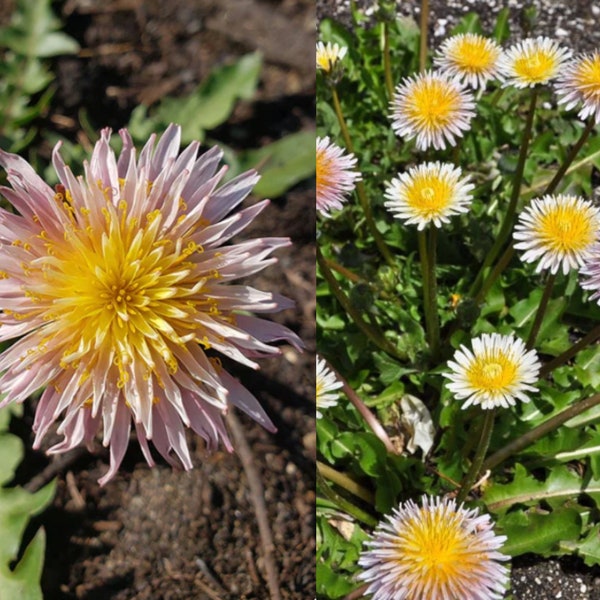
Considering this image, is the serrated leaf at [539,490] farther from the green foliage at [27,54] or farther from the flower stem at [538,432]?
the green foliage at [27,54]

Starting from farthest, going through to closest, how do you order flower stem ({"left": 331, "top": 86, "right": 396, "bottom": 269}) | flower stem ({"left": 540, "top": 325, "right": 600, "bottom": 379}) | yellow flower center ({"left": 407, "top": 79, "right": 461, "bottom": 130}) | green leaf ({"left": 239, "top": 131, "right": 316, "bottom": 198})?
1. green leaf ({"left": 239, "top": 131, "right": 316, "bottom": 198})
2. flower stem ({"left": 331, "top": 86, "right": 396, "bottom": 269})
3. yellow flower center ({"left": 407, "top": 79, "right": 461, "bottom": 130})
4. flower stem ({"left": 540, "top": 325, "right": 600, "bottom": 379})

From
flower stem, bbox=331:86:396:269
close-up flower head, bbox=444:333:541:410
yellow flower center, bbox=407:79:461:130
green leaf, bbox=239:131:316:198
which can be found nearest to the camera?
close-up flower head, bbox=444:333:541:410

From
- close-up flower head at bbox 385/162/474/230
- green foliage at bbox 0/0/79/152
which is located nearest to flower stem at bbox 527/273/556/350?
close-up flower head at bbox 385/162/474/230

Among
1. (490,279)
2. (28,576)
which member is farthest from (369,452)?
(28,576)

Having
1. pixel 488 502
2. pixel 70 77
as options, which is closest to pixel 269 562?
pixel 488 502

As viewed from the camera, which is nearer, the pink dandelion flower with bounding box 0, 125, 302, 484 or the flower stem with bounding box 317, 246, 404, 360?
the pink dandelion flower with bounding box 0, 125, 302, 484

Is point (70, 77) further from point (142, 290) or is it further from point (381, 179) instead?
point (142, 290)

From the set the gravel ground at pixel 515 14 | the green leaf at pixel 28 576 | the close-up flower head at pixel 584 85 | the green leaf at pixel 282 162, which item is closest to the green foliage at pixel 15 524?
the green leaf at pixel 28 576

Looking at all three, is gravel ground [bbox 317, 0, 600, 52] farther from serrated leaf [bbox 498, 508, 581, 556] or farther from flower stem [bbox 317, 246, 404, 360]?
serrated leaf [bbox 498, 508, 581, 556]

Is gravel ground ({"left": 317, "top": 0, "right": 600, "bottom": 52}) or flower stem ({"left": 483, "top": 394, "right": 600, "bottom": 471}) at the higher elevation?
gravel ground ({"left": 317, "top": 0, "right": 600, "bottom": 52})
